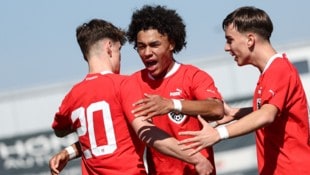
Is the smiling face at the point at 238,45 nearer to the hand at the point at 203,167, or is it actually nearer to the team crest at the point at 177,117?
the team crest at the point at 177,117

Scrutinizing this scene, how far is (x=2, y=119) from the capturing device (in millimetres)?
11148

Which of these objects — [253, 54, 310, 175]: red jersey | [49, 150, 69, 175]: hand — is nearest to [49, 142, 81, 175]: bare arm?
[49, 150, 69, 175]: hand

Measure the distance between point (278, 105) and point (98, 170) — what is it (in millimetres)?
1476

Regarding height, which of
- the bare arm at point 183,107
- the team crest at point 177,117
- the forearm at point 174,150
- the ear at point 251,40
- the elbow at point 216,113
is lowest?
the forearm at point 174,150

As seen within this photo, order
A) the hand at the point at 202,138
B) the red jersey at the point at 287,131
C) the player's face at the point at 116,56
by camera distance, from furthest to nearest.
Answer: the player's face at the point at 116,56, the red jersey at the point at 287,131, the hand at the point at 202,138

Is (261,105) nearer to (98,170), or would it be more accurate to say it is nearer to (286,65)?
(286,65)

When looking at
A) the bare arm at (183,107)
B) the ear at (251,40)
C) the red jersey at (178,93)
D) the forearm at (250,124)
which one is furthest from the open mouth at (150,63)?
the forearm at (250,124)

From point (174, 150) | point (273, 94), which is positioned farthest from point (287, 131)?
point (174, 150)

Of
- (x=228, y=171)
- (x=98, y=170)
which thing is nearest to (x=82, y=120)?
(x=98, y=170)

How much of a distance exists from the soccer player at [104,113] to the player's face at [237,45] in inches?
26.3

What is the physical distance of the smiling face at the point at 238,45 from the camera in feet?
20.4

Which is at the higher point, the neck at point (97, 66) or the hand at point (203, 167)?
the neck at point (97, 66)

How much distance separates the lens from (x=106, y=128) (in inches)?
265

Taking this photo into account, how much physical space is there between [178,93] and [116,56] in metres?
0.69
